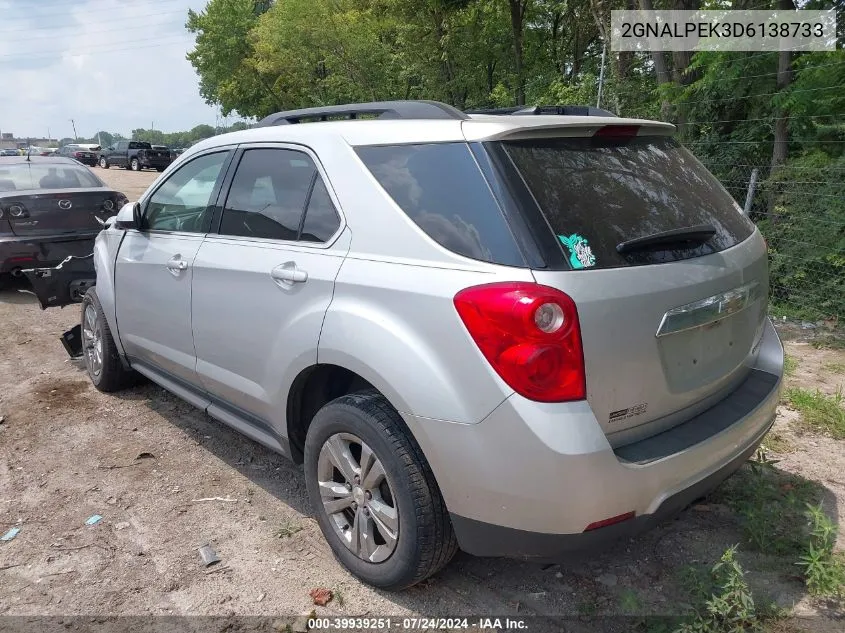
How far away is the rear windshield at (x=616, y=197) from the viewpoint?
7.29 ft

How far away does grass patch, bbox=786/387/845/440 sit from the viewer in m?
3.94

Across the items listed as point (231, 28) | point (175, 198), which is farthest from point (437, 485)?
point (231, 28)

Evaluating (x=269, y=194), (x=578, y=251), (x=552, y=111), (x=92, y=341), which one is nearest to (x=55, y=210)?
(x=92, y=341)

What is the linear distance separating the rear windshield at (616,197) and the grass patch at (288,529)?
1.87 m

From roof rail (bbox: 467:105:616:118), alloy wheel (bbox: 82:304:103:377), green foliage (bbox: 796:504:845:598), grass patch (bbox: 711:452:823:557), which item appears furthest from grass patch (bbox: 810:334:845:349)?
alloy wheel (bbox: 82:304:103:377)

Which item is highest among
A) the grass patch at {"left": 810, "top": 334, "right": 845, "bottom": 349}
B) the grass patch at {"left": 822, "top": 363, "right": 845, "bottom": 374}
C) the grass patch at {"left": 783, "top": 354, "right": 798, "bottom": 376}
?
the grass patch at {"left": 783, "top": 354, "right": 798, "bottom": 376}

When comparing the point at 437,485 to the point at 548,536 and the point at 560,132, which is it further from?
the point at 560,132

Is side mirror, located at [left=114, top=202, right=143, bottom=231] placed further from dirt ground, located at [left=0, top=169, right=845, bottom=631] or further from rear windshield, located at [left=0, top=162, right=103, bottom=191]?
rear windshield, located at [left=0, top=162, right=103, bottom=191]

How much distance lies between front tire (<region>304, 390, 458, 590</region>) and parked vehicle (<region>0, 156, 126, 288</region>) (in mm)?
5652

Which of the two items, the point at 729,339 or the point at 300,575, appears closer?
the point at 729,339

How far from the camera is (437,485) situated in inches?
92.0

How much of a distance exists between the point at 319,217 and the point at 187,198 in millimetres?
1325

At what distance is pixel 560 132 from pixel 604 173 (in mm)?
229

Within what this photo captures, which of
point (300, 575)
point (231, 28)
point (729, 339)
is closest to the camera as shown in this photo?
point (729, 339)
